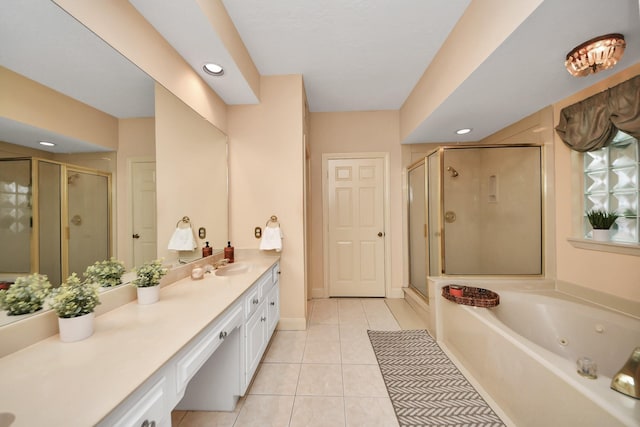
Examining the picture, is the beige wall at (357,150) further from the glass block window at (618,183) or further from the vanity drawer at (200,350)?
the vanity drawer at (200,350)

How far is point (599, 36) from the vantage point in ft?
4.13

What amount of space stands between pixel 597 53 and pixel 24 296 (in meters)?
2.78

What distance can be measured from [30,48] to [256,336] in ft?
5.86

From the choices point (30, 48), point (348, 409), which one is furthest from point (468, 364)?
point (30, 48)

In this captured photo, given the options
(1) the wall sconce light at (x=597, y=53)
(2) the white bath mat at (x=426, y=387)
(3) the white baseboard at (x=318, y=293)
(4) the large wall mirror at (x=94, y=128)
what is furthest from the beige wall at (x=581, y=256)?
(4) the large wall mirror at (x=94, y=128)

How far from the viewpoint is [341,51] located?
2.07 metres

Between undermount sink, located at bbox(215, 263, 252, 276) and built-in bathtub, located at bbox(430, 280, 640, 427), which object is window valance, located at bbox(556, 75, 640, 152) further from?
undermount sink, located at bbox(215, 263, 252, 276)

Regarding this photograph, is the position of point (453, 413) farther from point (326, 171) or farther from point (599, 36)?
A: point (326, 171)

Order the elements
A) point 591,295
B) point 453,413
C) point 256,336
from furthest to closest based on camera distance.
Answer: point 591,295 → point 256,336 → point 453,413

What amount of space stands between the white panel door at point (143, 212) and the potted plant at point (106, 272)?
11cm

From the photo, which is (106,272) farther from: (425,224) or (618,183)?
(618,183)

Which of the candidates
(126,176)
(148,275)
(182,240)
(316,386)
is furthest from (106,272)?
(316,386)

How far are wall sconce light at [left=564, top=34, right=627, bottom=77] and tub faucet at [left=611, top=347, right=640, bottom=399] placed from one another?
1.45 m

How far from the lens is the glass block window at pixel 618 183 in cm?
167
